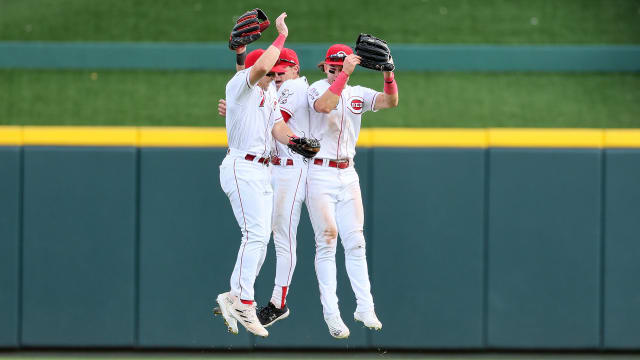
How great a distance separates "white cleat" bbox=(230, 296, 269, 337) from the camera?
17.9 feet

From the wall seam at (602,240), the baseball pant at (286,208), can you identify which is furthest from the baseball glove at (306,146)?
the wall seam at (602,240)

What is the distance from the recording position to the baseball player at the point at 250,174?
5.43 meters

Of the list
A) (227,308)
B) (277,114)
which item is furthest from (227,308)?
(277,114)

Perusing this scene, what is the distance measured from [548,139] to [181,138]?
8.64 feet

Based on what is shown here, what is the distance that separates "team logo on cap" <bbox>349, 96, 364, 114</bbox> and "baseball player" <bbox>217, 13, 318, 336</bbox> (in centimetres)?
47

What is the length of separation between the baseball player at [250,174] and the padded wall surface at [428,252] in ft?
4.20

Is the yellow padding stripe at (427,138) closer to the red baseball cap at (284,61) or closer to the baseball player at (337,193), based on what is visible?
the baseball player at (337,193)

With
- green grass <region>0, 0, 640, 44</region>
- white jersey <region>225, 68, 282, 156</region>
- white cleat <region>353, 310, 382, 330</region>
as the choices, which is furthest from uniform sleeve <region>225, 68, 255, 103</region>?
green grass <region>0, 0, 640, 44</region>

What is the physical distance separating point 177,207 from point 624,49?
5.38 m

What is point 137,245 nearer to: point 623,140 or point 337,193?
point 337,193

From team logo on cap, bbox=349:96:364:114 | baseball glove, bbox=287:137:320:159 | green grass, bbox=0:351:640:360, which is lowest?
green grass, bbox=0:351:640:360

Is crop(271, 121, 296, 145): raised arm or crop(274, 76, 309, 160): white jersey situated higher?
crop(274, 76, 309, 160): white jersey

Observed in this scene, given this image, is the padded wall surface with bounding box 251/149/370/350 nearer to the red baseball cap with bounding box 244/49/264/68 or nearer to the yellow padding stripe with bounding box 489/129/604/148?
the yellow padding stripe with bounding box 489/129/604/148

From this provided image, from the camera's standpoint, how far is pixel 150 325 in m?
6.52
